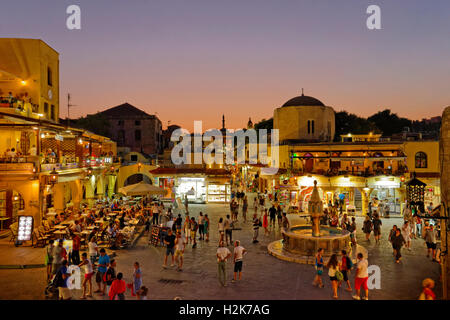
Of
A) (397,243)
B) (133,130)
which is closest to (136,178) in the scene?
(133,130)

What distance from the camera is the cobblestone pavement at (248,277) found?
440 inches

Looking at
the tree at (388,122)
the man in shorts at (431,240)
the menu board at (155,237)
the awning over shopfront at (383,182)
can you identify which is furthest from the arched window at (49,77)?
the tree at (388,122)

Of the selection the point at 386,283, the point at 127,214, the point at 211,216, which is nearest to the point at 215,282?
the point at 386,283

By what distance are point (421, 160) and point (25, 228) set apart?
3099cm

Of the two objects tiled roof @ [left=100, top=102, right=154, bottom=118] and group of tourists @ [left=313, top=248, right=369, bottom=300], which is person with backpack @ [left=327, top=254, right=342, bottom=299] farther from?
tiled roof @ [left=100, top=102, right=154, bottom=118]

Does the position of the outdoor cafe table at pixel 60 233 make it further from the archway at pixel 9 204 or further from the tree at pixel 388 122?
the tree at pixel 388 122

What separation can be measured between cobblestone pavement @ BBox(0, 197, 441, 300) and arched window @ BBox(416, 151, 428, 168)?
1707cm

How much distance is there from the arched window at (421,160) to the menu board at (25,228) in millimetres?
30500

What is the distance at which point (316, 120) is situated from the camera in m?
43.9

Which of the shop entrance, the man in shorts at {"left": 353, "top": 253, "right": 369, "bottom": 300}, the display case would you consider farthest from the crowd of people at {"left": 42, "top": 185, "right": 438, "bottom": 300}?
the display case

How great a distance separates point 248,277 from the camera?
42.3 ft

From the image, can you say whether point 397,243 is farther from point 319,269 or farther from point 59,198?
point 59,198

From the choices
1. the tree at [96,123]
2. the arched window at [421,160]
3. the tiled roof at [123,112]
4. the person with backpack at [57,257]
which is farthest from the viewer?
the tiled roof at [123,112]
